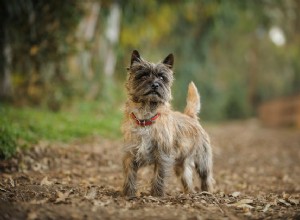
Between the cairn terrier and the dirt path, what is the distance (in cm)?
40

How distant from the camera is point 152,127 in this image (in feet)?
19.5

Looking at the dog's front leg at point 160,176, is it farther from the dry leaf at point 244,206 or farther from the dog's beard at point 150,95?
the dry leaf at point 244,206

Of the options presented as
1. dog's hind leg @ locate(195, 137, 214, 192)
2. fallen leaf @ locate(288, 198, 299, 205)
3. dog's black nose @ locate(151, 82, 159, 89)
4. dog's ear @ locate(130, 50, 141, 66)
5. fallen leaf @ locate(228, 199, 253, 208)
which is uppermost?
dog's ear @ locate(130, 50, 141, 66)

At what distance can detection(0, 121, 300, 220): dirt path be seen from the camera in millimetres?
4723

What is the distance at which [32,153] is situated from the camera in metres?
8.20

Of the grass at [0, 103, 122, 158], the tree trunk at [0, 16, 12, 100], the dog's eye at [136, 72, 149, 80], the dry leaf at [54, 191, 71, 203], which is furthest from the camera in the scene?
the tree trunk at [0, 16, 12, 100]

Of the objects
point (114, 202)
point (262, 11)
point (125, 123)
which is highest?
point (262, 11)

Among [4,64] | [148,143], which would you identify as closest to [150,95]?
[148,143]

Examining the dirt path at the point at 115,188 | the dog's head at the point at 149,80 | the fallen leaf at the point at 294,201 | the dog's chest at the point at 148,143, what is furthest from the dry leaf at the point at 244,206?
the dog's head at the point at 149,80

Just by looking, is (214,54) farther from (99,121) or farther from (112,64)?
(99,121)

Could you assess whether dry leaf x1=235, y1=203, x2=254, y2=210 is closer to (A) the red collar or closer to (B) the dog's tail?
(A) the red collar

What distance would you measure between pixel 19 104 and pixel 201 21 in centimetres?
1312

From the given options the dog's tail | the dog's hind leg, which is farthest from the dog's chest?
the dog's tail

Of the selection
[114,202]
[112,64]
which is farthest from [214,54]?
[114,202]
